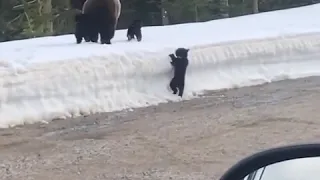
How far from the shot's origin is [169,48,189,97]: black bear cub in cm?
1053

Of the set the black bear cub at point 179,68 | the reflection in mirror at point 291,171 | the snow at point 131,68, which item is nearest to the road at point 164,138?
the black bear cub at point 179,68

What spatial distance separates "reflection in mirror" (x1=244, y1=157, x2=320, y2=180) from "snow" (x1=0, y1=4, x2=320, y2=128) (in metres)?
6.93

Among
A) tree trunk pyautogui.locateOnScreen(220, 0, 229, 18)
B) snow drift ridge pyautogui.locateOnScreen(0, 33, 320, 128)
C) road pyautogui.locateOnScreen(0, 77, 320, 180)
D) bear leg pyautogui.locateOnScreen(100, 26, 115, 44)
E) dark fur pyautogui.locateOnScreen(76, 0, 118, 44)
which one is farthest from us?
tree trunk pyautogui.locateOnScreen(220, 0, 229, 18)

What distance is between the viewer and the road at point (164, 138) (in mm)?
6754

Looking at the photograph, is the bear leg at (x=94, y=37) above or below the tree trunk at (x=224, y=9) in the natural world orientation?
above

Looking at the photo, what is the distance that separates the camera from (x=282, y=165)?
2.37 metres

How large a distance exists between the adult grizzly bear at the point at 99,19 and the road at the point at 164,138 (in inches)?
110

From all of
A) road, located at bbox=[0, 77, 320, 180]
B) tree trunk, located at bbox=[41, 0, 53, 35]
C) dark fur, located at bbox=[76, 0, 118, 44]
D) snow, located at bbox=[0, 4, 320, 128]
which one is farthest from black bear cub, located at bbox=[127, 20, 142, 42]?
tree trunk, located at bbox=[41, 0, 53, 35]

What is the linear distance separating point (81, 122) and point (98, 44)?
3444 millimetres

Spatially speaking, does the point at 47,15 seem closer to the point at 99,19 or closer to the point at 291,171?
the point at 99,19

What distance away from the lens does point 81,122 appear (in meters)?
9.09

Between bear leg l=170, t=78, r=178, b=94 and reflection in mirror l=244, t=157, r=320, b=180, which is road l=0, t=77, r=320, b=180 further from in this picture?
reflection in mirror l=244, t=157, r=320, b=180

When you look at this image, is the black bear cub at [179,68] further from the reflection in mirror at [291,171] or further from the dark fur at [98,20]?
the reflection in mirror at [291,171]

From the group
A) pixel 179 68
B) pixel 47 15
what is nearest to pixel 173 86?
pixel 179 68
